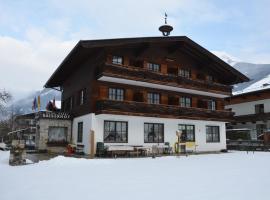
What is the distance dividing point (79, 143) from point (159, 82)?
786 centimetres

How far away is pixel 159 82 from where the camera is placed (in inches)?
850

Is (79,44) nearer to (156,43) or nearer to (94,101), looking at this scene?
(94,101)

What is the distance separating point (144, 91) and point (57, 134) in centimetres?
816

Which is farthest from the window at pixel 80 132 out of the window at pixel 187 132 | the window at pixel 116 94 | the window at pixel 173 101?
the window at pixel 187 132

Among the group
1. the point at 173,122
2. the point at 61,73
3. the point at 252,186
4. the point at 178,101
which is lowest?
the point at 252,186

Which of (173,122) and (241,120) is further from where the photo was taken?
(241,120)

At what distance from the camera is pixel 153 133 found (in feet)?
72.3

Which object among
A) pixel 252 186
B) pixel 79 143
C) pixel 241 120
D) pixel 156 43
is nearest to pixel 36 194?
pixel 252 186

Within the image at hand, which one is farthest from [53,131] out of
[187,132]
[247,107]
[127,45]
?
[247,107]

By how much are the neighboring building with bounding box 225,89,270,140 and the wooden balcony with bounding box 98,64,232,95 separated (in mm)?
9622

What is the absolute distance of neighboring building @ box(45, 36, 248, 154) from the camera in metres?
19.9

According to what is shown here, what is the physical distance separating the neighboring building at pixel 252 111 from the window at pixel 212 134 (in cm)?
655

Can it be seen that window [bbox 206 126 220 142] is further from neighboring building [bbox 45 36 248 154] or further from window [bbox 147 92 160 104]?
window [bbox 147 92 160 104]

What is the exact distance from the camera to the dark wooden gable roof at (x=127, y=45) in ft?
63.1
